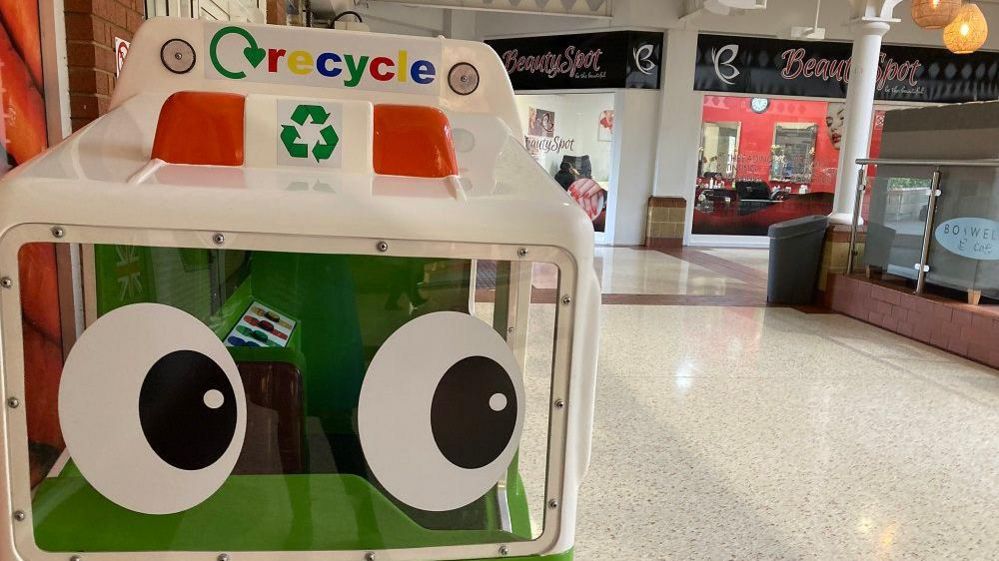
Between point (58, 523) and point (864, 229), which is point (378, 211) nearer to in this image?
point (58, 523)

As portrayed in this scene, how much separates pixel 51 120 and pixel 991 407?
458 cm

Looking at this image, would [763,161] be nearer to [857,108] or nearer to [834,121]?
[834,121]

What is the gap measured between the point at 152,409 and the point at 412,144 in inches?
24.9

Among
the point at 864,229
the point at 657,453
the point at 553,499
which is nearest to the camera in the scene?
the point at 553,499

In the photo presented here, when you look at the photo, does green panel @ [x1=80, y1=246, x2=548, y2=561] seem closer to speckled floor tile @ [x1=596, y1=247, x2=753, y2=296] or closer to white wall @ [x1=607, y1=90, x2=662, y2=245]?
speckled floor tile @ [x1=596, y1=247, x2=753, y2=296]

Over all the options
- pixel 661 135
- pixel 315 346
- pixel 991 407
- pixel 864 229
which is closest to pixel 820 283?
pixel 864 229

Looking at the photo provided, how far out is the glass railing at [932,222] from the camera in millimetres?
4863

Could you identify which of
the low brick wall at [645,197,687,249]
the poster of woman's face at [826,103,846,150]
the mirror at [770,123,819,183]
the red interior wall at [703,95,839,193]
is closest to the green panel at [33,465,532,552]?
the low brick wall at [645,197,687,249]

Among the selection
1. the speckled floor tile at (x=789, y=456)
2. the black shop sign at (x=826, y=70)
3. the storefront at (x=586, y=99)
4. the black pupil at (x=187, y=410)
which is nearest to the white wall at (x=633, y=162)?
the storefront at (x=586, y=99)

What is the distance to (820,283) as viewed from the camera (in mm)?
6398

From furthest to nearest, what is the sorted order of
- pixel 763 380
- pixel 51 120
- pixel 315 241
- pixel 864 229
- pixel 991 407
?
pixel 864 229, pixel 763 380, pixel 991 407, pixel 51 120, pixel 315 241

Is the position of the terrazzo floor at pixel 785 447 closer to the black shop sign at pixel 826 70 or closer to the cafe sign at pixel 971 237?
the cafe sign at pixel 971 237

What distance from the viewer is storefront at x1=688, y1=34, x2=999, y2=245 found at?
34.9 ft

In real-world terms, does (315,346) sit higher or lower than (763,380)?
higher
